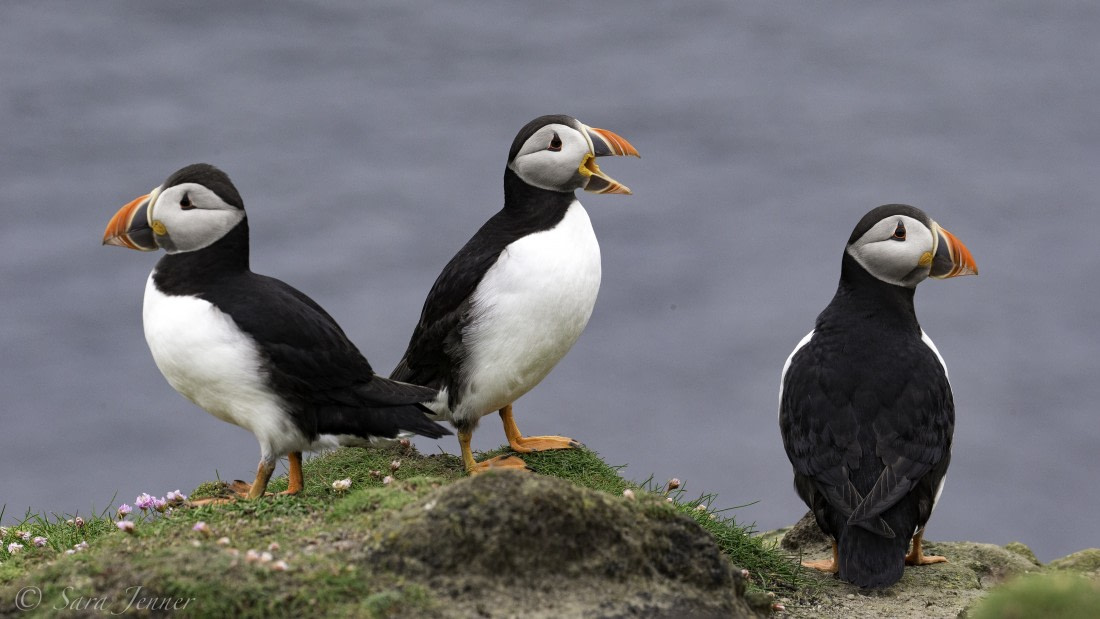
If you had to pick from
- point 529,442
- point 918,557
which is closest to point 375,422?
point 529,442

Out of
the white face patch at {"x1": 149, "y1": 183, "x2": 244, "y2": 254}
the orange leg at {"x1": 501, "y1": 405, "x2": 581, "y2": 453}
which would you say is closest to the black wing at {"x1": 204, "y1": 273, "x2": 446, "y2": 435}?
the white face patch at {"x1": 149, "y1": 183, "x2": 244, "y2": 254}

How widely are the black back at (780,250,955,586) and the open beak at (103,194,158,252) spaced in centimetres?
315

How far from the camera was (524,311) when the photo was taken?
6715 mm

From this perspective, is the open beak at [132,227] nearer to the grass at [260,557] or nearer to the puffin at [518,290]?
→ the grass at [260,557]

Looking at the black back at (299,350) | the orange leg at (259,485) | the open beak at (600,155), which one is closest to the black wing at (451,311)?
the open beak at (600,155)

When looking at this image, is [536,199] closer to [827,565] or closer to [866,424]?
[866,424]

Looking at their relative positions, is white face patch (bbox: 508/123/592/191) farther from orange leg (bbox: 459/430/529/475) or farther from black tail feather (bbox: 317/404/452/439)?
black tail feather (bbox: 317/404/452/439)

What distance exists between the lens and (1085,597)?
4031 millimetres

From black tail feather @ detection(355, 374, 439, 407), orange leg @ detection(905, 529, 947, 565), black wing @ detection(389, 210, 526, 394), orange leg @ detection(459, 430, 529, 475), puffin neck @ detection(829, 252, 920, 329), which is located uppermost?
puffin neck @ detection(829, 252, 920, 329)

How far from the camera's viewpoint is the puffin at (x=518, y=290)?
22.1 ft

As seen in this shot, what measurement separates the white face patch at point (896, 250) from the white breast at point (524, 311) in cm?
147

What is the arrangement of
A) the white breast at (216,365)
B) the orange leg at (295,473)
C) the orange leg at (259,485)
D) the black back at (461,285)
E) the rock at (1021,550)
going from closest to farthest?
1. the orange leg at (259,485)
2. the white breast at (216,365)
3. the orange leg at (295,473)
4. the black back at (461,285)
5. the rock at (1021,550)

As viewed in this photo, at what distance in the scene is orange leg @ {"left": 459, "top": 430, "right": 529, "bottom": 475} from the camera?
6.76m

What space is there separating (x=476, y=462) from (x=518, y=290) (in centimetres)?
95
